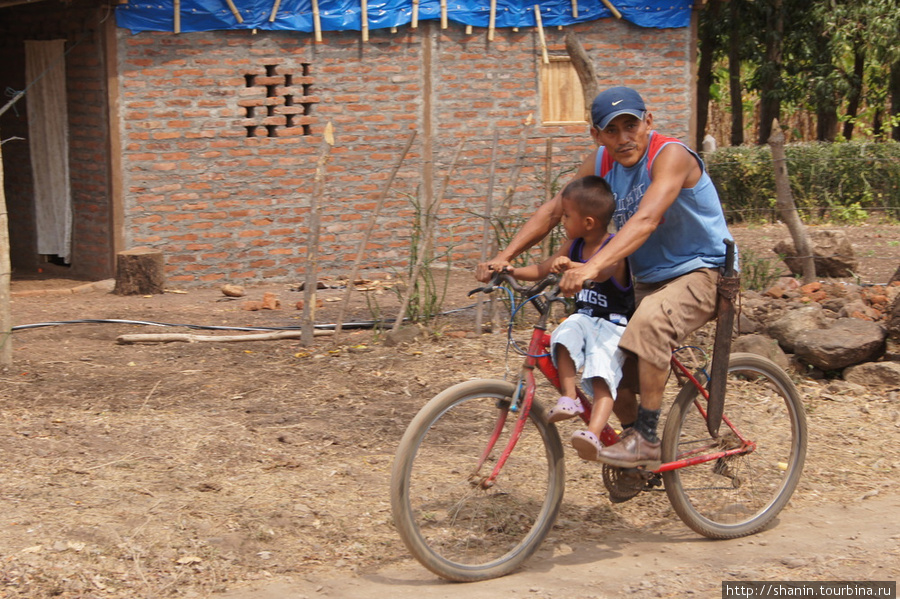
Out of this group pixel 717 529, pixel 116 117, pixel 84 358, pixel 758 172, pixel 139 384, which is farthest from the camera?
pixel 758 172

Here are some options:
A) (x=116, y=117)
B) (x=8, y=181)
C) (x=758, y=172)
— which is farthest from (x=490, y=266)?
(x=758, y=172)

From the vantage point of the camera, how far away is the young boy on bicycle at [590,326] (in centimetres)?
365

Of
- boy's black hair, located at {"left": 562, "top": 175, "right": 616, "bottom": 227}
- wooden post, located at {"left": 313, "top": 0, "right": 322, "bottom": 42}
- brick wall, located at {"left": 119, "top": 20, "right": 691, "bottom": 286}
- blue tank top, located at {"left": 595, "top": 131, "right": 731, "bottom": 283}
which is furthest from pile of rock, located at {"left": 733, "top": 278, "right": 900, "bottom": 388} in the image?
wooden post, located at {"left": 313, "top": 0, "right": 322, "bottom": 42}

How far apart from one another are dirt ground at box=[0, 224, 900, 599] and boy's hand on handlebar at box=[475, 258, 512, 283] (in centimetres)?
113

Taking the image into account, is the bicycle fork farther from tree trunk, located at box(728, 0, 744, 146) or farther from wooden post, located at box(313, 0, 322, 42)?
tree trunk, located at box(728, 0, 744, 146)

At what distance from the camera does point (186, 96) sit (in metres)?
10.2

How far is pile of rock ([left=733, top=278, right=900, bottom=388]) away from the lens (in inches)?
253

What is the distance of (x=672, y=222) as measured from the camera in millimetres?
3938

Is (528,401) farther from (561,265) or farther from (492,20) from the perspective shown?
(492,20)

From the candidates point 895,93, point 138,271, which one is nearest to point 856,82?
point 895,93

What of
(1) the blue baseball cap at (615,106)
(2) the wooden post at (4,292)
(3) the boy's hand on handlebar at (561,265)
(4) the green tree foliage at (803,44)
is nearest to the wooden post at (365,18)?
(2) the wooden post at (4,292)

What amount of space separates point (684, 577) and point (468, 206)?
8211mm

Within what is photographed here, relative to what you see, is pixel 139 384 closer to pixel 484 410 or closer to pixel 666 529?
pixel 484 410

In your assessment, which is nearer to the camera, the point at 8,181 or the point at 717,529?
the point at 717,529
